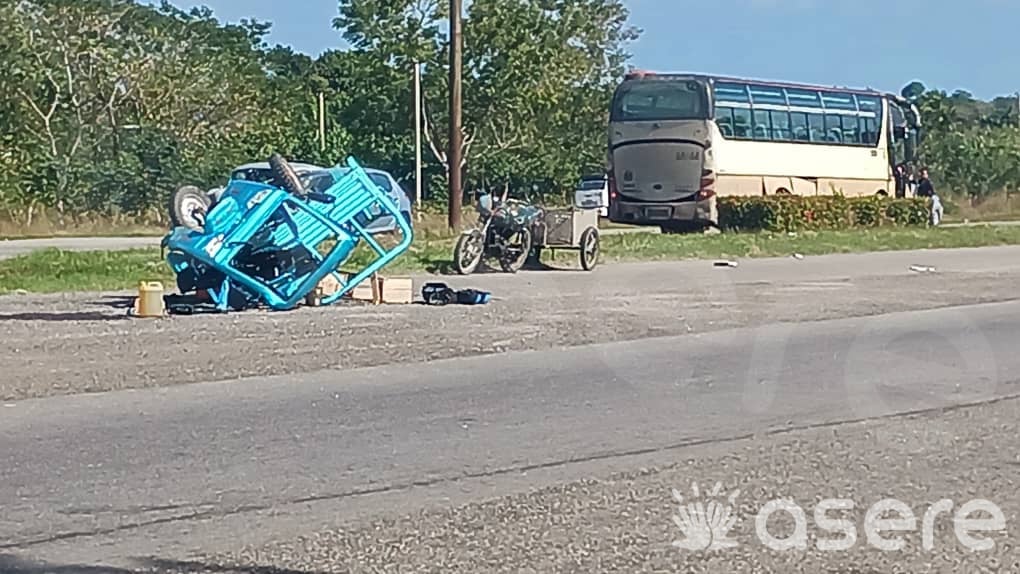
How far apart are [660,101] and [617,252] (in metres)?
9.33

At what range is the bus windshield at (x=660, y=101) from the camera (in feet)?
120

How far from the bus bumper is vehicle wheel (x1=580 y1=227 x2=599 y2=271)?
10.9 m

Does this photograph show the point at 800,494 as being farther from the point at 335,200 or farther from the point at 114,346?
the point at 335,200

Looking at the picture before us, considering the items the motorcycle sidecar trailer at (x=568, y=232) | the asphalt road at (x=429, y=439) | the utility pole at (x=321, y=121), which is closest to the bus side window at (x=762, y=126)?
the motorcycle sidecar trailer at (x=568, y=232)

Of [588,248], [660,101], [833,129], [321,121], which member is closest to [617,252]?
[588,248]

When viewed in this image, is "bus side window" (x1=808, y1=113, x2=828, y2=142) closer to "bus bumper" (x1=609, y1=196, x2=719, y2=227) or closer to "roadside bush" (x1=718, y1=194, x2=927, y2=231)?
"roadside bush" (x1=718, y1=194, x2=927, y2=231)

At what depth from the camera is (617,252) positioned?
28.4 m

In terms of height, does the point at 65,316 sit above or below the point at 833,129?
below

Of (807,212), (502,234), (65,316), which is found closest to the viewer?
(65,316)

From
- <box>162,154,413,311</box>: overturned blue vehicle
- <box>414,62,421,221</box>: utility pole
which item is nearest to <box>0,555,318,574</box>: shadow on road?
<box>162,154,413,311</box>: overturned blue vehicle

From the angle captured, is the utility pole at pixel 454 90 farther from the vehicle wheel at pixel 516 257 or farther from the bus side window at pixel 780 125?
the bus side window at pixel 780 125

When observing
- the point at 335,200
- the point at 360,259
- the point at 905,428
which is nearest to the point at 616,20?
the point at 360,259

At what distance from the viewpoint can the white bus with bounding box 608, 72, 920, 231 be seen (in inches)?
1433

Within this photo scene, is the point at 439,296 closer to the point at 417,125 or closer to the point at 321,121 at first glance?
the point at 417,125
